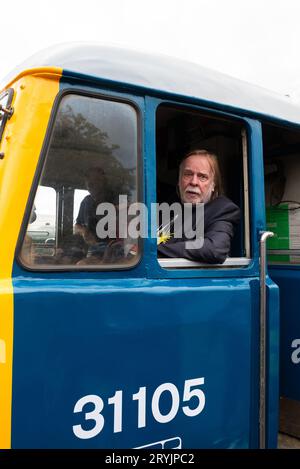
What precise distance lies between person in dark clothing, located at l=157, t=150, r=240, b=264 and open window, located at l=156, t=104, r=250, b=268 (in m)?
0.05

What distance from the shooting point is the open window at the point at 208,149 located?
210 cm

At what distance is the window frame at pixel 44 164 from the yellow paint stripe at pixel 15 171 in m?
0.02

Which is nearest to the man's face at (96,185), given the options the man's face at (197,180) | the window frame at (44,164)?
the window frame at (44,164)

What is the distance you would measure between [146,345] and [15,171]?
884 mm

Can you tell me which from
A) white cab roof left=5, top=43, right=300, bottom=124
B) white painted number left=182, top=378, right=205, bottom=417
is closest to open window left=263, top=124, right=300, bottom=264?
white cab roof left=5, top=43, right=300, bottom=124

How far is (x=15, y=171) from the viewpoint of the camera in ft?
5.24

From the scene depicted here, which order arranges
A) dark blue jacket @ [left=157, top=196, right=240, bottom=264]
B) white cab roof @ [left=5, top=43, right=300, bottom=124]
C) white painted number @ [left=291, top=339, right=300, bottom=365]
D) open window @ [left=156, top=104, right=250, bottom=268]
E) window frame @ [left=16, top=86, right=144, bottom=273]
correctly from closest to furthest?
1. window frame @ [left=16, top=86, right=144, bottom=273]
2. white cab roof @ [left=5, top=43, right=300, bottom=124]
3. dark blue jacket @ [left=157, top=196, right=240, bottom=264]
4. open window @ [left=156, top=104, right=250, bottom=268]
5. white painted number @ [left=291, top=339, right=300, bottom=365]

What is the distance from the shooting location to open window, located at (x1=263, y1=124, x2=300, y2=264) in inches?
113

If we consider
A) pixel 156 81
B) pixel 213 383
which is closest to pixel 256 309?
pixel 213 383

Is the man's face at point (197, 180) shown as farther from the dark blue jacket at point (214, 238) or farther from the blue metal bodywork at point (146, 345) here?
the blue metal bodywork at point (146, 345)

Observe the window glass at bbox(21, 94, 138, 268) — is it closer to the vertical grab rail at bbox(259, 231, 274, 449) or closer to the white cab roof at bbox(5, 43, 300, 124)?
the white cab roof at bbox(5, 43, 300, 124)

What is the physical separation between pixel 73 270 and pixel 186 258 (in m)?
0.57

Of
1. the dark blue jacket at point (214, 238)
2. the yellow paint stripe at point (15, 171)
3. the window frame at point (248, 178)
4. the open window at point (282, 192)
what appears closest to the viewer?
the yellow paint stripe at point (15, 171)

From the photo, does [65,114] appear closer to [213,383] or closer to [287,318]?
[213,383]
